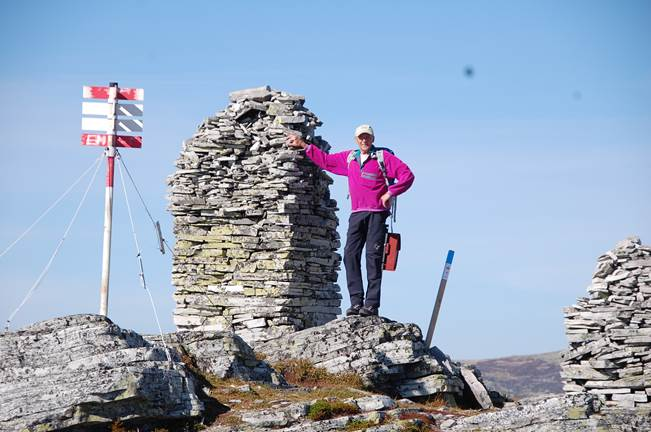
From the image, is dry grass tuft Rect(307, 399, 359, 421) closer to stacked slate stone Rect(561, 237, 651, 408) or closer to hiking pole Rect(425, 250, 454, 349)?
hiking pole Rect(425, 250, 454, 349)

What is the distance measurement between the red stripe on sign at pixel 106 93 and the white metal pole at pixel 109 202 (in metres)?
0.10

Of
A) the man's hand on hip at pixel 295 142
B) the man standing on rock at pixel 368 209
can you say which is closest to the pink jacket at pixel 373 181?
the man standing on rock at pixel 368 209

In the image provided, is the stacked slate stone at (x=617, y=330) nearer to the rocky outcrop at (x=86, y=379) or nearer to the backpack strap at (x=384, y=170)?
the backpack strap at (x=384, y=170)

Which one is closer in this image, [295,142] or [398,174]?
[398,174]

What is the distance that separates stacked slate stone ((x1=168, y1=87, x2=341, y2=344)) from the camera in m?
18.9

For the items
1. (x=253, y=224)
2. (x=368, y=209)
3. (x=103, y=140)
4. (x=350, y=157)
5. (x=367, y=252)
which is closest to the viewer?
(x=367, y=252)

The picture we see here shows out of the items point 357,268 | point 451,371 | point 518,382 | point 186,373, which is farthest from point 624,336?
point 518,382

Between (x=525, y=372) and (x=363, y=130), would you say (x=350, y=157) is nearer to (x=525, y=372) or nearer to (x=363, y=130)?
(x=363, y=130)

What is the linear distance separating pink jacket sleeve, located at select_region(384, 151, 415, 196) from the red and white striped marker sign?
13.8 ft

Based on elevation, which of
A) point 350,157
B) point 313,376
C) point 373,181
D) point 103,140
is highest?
point 103,140

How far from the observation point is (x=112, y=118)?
18.1 meters

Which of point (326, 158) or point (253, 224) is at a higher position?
point (326, 158)

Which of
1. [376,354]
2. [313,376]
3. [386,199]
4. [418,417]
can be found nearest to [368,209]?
[386,199]

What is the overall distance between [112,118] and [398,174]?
4852mm
